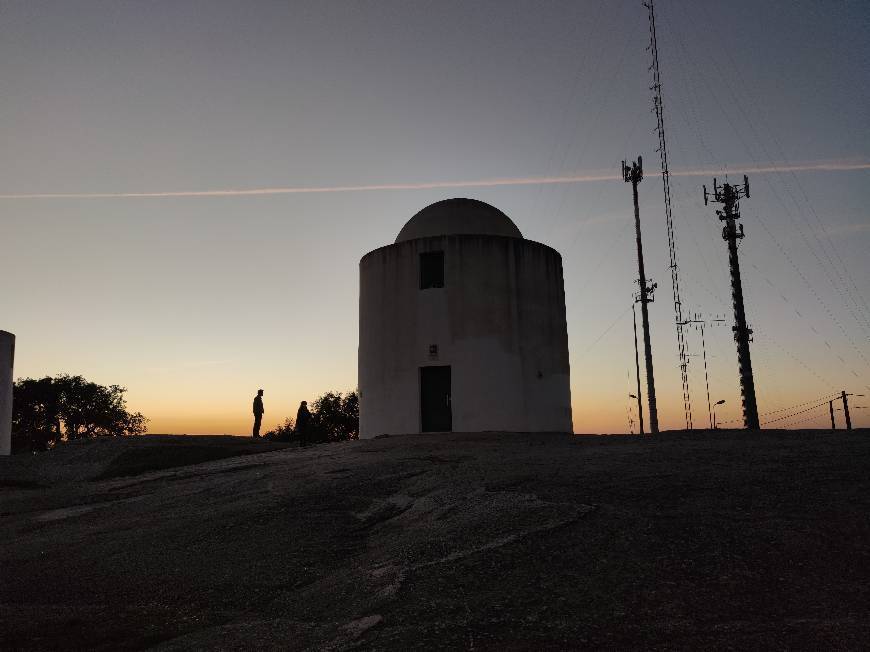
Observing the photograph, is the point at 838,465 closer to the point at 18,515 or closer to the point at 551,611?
the point at 551,611

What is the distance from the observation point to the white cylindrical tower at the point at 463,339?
19031mm

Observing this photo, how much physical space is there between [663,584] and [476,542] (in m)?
1.77

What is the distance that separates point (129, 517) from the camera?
9422mm

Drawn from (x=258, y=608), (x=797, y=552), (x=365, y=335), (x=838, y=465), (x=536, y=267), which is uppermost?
(x=536, y=267)

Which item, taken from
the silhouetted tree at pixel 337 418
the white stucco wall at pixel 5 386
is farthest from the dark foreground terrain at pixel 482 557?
the silhouetted tree at pixel 337 418

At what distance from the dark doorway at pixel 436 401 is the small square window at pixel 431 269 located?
99.6 inches

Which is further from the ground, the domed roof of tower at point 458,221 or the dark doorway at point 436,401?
the domed roof of tower at point 458,221

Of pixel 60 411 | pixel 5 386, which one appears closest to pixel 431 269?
pixel 5 386

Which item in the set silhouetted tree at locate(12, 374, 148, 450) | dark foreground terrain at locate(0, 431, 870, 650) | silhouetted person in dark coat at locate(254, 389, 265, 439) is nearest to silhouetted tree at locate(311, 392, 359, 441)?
silhouetted tree at locate(12, 374, 148, 450)

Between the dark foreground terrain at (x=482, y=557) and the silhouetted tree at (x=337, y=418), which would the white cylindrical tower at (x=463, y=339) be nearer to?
the dark foreground terrain at (x=482, y=557)

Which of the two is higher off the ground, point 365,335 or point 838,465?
point 365,335

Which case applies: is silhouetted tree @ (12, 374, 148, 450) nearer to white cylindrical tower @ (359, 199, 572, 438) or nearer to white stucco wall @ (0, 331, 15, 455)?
white stucco wall @ (0, 331, 15, 455)

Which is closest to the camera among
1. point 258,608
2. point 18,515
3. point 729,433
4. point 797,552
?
point 797,552

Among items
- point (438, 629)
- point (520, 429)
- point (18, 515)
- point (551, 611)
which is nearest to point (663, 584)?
point (551, 611)
